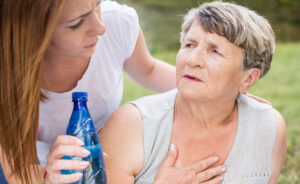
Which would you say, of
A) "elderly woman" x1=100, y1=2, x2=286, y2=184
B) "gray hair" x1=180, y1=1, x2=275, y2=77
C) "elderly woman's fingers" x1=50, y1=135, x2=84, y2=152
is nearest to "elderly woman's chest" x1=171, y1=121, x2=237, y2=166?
"elderly woman" x1=100, y1=2, x2=286, y2=184

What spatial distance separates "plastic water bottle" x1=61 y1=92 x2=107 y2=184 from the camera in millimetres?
1783

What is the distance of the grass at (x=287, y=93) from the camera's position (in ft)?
10.6

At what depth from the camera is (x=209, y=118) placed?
2213 mm

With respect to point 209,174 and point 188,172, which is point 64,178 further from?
point 209,174

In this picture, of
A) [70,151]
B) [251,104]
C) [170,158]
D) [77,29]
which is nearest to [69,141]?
[70,151]

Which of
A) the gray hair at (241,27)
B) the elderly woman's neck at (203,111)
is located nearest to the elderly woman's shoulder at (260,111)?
the elderly woman's neck at (203,111)

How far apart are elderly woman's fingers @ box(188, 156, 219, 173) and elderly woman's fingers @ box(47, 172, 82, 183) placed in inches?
26.4

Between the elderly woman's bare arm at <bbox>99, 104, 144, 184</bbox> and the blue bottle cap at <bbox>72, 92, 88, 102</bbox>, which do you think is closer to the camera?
the blue bottle cap at <bbox>72, 92, 88, 102</bbox>

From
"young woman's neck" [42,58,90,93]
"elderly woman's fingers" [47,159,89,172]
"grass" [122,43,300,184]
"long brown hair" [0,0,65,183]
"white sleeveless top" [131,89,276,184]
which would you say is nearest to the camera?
"long brown hair" [0,0,65,183]

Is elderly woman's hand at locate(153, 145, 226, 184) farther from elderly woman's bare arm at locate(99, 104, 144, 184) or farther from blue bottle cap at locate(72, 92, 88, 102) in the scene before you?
blue bottle cap at locate(72, 92, 88, 102)

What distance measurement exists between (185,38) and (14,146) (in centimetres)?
106

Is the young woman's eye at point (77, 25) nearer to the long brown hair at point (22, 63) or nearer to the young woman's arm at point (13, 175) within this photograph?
the long brown hair at point (22, 63)

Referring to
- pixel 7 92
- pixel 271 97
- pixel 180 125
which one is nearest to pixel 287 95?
pixel 271 97

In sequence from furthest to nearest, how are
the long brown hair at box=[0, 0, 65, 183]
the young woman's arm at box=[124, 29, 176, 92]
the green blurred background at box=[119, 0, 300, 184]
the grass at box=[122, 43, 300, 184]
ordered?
the green blurred background at box=[119, 0, 300, 184]
the grass at box=[122, 43, 300, 184]
the young woman's arm at box=[124, 29, 176, 92]
the long brown hair at box=[0, 0, 65, 183]
